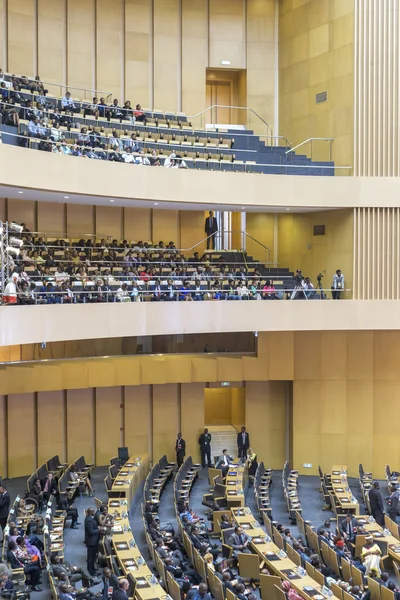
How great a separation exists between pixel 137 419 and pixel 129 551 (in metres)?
10.7

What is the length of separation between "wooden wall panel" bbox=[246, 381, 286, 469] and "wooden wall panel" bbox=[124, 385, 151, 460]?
337cm

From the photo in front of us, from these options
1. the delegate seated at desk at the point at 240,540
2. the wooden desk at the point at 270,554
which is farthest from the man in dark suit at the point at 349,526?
the delegate seated at desk at the point at 240,540

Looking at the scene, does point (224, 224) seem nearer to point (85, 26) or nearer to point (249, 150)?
point (249, 150)

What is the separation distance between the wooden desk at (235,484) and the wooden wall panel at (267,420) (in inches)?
127

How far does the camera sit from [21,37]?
970 inches

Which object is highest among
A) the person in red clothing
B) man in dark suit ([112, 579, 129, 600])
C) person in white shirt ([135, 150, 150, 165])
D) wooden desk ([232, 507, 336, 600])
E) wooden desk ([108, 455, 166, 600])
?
person in white shirt ([135, 150, 150, 165])

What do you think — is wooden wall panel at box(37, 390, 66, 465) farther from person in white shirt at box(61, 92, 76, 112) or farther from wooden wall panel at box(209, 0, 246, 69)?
wooden wall panel at box(209, 0, 246, 69)

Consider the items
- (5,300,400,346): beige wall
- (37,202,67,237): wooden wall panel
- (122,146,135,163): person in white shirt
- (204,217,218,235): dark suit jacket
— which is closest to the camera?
(5,300,400,346): beige wall

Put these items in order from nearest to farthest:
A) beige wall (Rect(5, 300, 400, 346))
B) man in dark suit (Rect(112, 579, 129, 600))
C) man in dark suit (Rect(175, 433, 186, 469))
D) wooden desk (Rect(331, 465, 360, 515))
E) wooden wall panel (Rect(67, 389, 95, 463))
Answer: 1. man in dark suit (Rect(112, 579, 129, 600))
2. beige wall (Rect(5, 300, 400, 346))
3. wooden desk (Rect(331, 465, 360, 515))
4. man in dark suit (Rect(175, 433, 186, 469))
5. wooden wall panel (Rect(67, 389, 95, 463))

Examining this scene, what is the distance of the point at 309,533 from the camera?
54.6 ft

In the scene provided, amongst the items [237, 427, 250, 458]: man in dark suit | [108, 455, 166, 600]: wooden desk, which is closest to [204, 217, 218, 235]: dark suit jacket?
[237, 427, 250, 458]: man in dark suit

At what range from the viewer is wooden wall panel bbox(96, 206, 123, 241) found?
25547 millimetres

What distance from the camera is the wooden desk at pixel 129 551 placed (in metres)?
13.0

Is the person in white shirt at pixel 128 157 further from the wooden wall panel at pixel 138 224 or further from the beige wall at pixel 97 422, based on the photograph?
the beige wall at pixel 97 422
